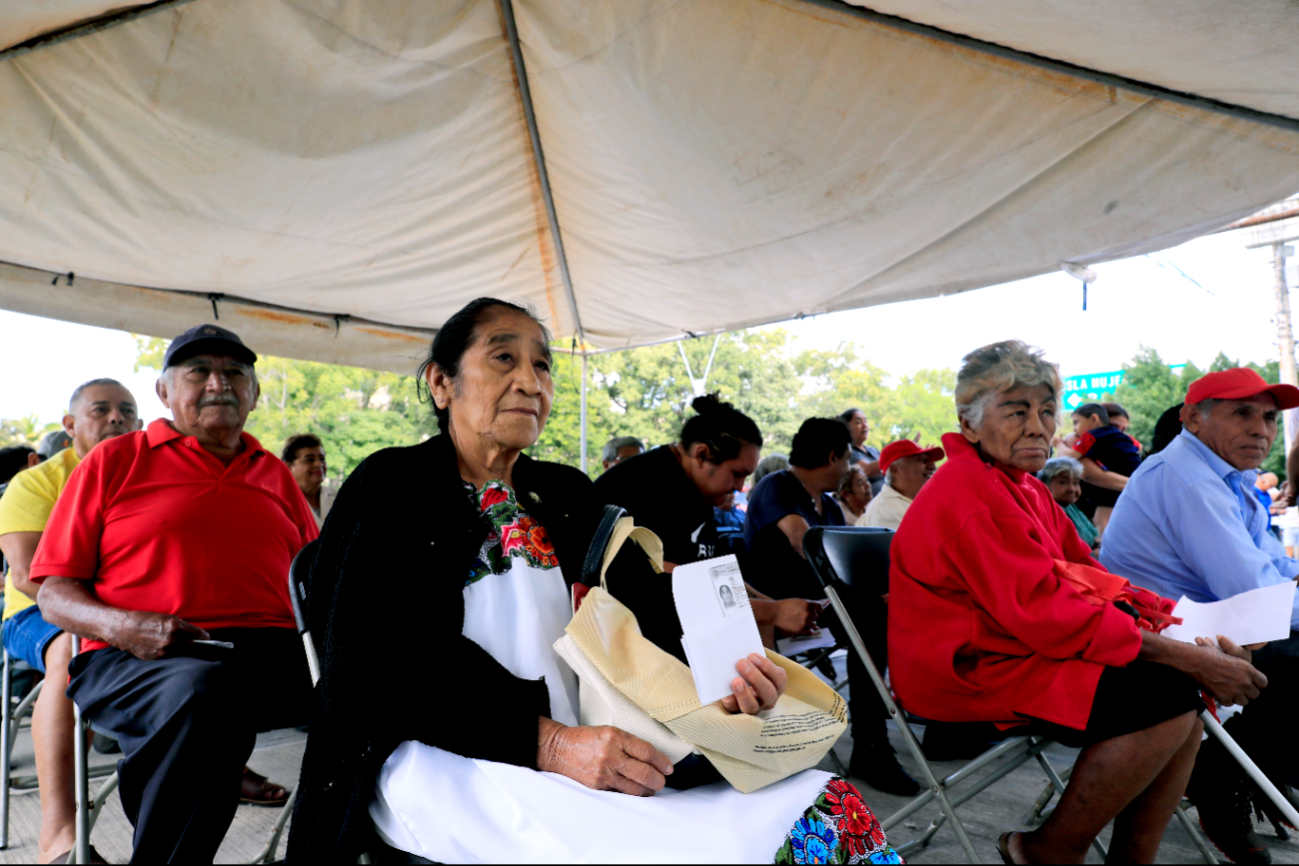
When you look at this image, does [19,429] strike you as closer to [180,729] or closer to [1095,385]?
[180,729]

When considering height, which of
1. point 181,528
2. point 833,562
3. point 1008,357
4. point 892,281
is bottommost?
point 833,562

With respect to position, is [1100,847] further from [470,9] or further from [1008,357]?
[470,9]

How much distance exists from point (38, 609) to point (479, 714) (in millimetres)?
2321

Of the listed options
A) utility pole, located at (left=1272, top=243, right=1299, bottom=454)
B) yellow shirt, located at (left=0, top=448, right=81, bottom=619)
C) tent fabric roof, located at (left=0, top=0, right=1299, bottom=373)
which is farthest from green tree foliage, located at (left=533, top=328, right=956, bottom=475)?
yellow shirt, located at (left=0, top=448, right=81, bottom=619)

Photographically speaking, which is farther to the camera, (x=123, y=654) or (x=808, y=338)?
(x=808, y=338)

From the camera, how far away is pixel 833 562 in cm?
A: 289

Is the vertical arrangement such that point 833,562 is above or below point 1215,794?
above

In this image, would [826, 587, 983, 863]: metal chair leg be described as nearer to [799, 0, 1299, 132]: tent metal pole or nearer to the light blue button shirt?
the light blue button shirt

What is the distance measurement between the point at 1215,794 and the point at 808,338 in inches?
1480

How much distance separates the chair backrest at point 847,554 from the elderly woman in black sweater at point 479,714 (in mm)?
1223

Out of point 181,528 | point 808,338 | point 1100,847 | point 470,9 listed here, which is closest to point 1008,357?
point 1100,847

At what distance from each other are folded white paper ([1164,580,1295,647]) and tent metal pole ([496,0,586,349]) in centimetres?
325

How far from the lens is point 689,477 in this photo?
3.61m

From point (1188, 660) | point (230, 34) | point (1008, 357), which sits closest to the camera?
point (1188, 660)
